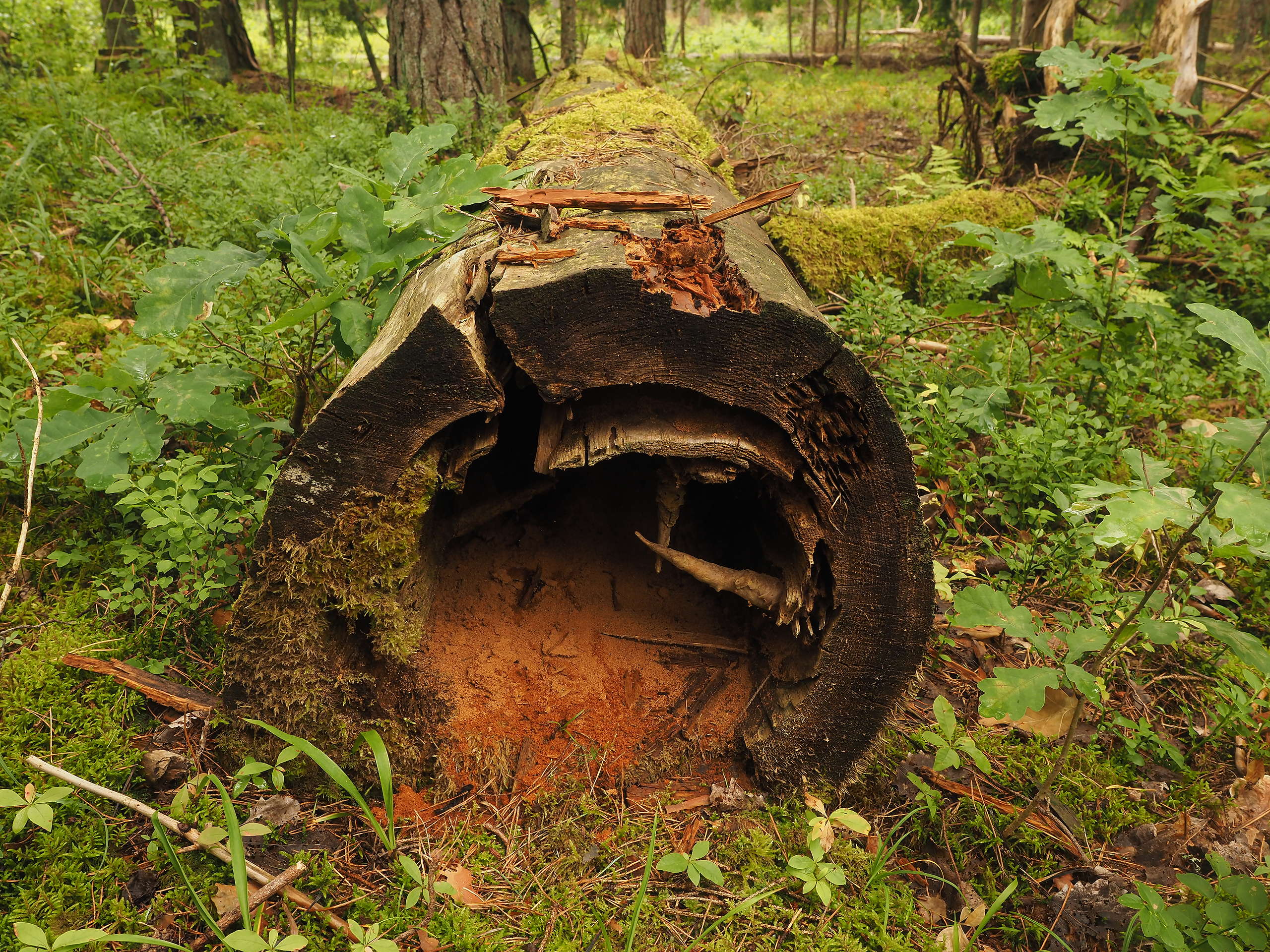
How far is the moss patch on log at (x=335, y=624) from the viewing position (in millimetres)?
2018

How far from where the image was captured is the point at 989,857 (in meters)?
2.17

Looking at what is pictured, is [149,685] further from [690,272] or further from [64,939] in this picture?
[690,272]

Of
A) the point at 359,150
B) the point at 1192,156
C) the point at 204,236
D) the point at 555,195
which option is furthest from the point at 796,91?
the point at 555,195

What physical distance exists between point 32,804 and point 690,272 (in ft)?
6.65

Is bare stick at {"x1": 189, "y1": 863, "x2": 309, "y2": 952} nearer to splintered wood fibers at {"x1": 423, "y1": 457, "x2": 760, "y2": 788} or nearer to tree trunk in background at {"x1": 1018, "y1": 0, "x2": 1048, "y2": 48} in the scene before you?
splintered wood fibers at {"x1": 423, "y1": 457, "x2": 760, "y2": 788}

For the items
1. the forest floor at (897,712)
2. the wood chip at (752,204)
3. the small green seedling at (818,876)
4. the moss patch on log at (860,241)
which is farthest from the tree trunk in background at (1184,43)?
the small green seedling at (818,876)

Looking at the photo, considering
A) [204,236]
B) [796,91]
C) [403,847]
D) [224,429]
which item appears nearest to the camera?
[403,847]

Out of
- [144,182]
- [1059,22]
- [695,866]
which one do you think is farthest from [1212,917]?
[1059,22]

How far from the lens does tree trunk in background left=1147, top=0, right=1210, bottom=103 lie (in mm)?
5422

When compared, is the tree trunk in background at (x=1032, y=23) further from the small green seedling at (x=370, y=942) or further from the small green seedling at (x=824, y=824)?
the small green seedling at (x=370, y=942)

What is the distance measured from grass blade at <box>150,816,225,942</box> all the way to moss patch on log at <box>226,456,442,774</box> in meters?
0.38

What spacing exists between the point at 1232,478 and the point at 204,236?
4722 millimetres

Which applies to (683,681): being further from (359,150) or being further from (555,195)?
(359,150)

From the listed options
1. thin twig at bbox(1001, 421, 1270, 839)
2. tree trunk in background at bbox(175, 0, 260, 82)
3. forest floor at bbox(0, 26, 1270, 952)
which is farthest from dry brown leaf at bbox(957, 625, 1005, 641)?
tree trunk in background at bbox(175, 0, 260, 82)
